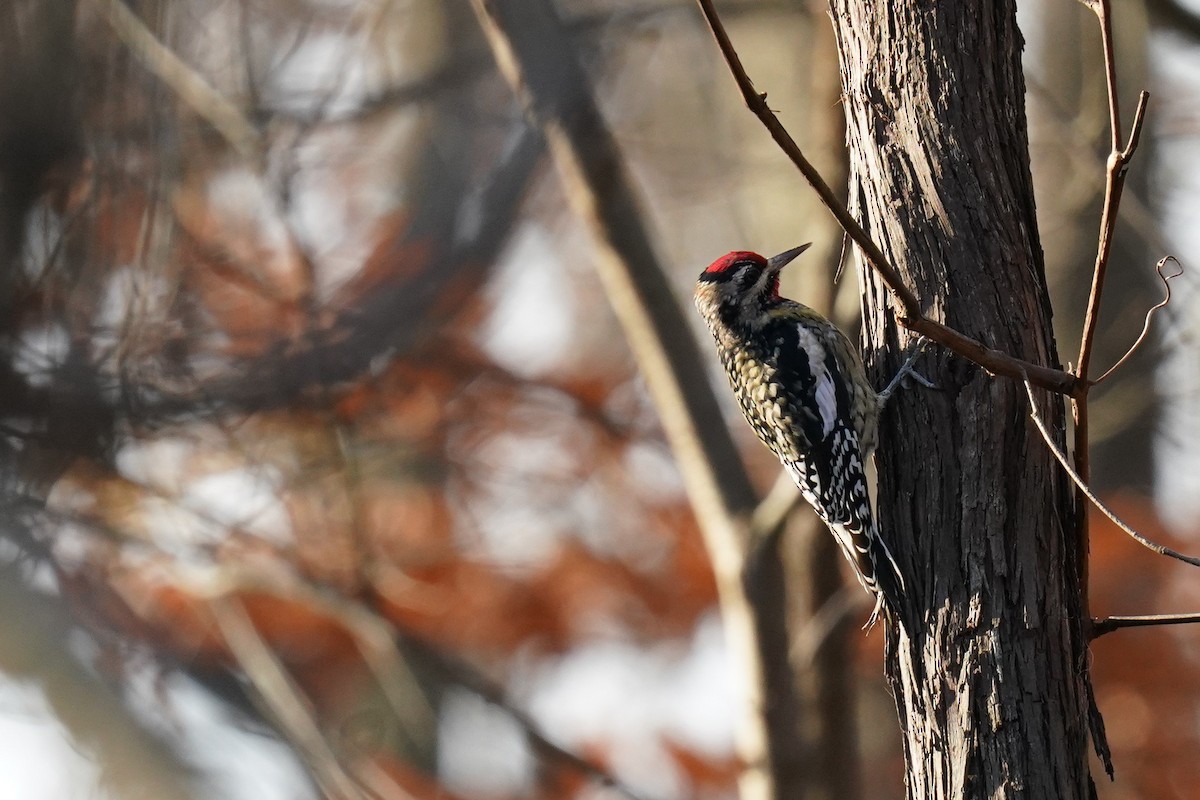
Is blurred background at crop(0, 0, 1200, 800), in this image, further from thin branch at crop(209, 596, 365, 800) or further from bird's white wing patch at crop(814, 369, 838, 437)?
bird's white wing patch at crop(814, 369, 838, 437)

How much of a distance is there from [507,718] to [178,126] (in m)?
3.40

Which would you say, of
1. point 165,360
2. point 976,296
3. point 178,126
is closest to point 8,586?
point 165,360

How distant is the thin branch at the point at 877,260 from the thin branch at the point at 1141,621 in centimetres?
51

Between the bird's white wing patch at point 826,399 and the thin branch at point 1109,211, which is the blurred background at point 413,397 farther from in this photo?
the thin branch at point 1109,211

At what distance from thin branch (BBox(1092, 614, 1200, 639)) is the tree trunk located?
0.06m

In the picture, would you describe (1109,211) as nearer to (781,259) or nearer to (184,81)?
(781,259)

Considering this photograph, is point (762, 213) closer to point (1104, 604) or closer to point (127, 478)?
point (1104, 604)

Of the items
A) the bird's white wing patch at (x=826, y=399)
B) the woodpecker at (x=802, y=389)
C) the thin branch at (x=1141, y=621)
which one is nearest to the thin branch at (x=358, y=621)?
the woodpecker at (x=802, y=389)

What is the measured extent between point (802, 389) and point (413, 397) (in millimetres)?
3862

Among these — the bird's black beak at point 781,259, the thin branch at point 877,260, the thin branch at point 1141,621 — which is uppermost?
the bird's black beak at point 781,259

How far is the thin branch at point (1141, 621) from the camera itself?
2.26 m

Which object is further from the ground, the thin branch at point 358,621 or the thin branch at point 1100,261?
the thin branch at point 358,621

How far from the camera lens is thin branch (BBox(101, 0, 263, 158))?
4.41m

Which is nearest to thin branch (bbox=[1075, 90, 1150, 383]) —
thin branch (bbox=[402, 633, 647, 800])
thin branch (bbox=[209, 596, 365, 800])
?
thin branch (bbox=[402, 633, 647, 800])
